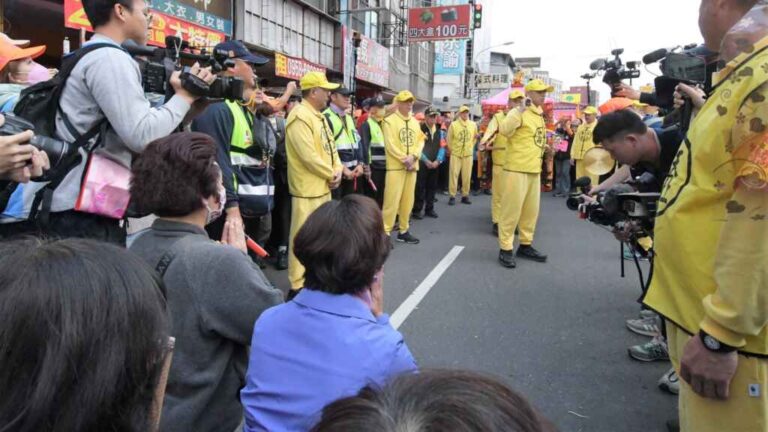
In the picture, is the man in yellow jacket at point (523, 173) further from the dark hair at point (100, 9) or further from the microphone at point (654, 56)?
the dark hair at point (100, 9)

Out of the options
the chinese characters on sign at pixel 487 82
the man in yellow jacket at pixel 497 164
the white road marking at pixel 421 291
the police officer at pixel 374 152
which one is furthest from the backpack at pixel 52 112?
the chinese characters on sign at pixel 487 82

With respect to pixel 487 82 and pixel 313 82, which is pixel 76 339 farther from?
pixel 487 82

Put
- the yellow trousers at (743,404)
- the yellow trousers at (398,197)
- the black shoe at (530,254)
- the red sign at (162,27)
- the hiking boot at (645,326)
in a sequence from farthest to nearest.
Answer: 1. the yellow trousers at (398,197)
2. the red sign at (162,27)
3. the black shoe at (530,254)
4. the hiking boot at (645,326)
5. the yellow trousers at (743,404)

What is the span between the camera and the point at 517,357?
11.8ft

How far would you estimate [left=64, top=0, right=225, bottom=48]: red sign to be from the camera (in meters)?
6.89

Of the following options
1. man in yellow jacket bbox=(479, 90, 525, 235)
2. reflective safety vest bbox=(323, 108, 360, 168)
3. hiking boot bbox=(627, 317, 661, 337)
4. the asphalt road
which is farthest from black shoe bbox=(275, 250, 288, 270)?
hiking boot bbox=(627, 317, 661, 337)

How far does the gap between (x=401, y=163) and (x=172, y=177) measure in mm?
5520

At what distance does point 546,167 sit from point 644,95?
38.9 ft

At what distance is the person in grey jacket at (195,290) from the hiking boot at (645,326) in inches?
123

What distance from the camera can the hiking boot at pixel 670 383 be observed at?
3135 mm

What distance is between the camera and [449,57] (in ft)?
113

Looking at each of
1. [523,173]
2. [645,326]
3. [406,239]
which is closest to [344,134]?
[406,239]

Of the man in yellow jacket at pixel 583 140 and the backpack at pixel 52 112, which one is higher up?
the man in yellow jacket at pixel 583 140

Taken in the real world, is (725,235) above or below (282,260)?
above
